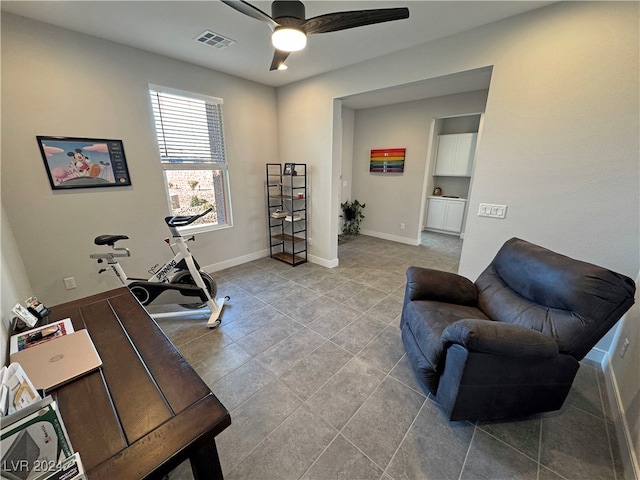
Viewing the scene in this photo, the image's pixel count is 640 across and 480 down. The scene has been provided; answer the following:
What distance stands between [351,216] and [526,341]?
4.48 meters

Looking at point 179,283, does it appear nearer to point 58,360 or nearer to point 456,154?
point 58,360

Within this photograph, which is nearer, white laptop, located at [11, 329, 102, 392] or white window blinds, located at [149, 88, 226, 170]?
white laptop, located at [11, 329, 102, 392]

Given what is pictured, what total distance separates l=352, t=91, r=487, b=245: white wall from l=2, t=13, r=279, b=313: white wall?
2.81 meters

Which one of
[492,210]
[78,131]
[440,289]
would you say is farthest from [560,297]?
[78,131]

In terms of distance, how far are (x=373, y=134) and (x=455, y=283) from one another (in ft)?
13.2

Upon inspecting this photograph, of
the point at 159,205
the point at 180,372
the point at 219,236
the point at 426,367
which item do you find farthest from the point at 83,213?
the point at 426,367

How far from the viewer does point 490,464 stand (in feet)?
4.31

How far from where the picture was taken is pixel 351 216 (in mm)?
5621

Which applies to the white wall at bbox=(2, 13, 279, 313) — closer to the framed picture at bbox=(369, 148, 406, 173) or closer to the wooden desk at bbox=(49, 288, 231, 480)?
the wooden desk at bbox=(49, 288, 231, 480)

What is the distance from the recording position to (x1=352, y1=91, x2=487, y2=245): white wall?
431 cm

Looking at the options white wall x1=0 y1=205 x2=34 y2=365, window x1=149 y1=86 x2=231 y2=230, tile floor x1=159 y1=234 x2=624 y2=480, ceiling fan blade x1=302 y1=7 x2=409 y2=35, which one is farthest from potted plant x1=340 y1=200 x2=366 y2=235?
white wall x1=0 y1=205 x2=34 y2=365

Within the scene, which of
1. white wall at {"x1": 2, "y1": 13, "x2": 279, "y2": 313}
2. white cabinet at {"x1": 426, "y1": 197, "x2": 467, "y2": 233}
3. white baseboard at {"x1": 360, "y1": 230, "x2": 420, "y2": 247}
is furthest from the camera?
white cabinet at {"x1": 426, "y1": 197, "x2": 467, "y2": 233}

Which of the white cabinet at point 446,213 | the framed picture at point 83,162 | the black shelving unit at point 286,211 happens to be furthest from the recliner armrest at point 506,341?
the white cabinet at point 446,213

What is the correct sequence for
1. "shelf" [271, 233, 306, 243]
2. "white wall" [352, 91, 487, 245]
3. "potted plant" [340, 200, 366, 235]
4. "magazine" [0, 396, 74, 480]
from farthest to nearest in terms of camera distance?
"potted plant" [340, 200, 366, 235], "white wall" [352, 91, 487, 245], "shelf" [271, 233, 306, 243], "magazine" [0, 396, 74, 480]
